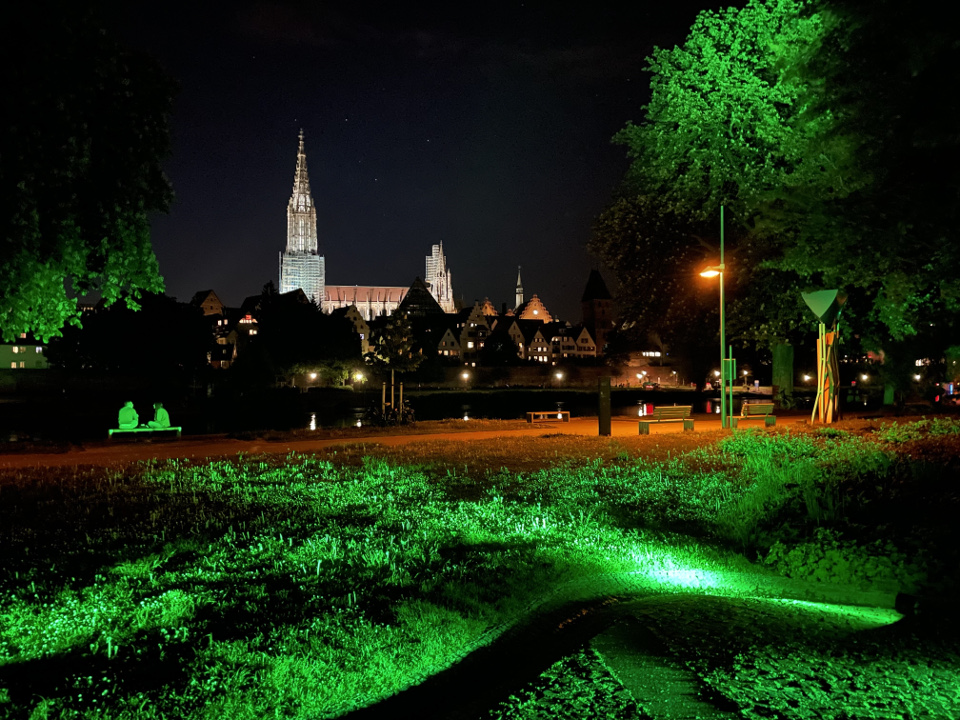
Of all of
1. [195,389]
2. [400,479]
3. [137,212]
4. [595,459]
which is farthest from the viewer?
[195,389]

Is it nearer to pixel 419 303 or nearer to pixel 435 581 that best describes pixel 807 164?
pixel 435 581

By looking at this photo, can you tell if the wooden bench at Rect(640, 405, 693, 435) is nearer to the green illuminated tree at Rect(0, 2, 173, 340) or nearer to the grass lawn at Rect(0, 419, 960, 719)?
the grass lawn at Rect(0, 419, 960, 719)

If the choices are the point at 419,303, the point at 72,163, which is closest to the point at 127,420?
the point at 72,163

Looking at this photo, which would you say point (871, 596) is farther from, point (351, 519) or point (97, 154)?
point (97, 154)

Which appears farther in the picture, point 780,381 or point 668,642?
point 780,381

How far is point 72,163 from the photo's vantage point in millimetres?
12562

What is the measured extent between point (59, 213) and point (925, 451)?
55.4 feet

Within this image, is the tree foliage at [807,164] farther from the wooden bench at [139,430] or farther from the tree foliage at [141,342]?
the tree foliage at [141,342]

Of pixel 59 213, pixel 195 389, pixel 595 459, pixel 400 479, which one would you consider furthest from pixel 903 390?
pixel 195 389

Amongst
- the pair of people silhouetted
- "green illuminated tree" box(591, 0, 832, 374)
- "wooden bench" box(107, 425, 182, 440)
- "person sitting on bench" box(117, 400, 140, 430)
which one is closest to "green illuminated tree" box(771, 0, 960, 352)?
"green illuminated tree" box(591, 0, 832, 374)

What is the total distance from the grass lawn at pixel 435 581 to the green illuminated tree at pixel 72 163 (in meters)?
3.83

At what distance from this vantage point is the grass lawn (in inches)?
203

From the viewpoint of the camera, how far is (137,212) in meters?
14.9

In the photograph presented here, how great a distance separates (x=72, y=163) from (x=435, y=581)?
9973mm
